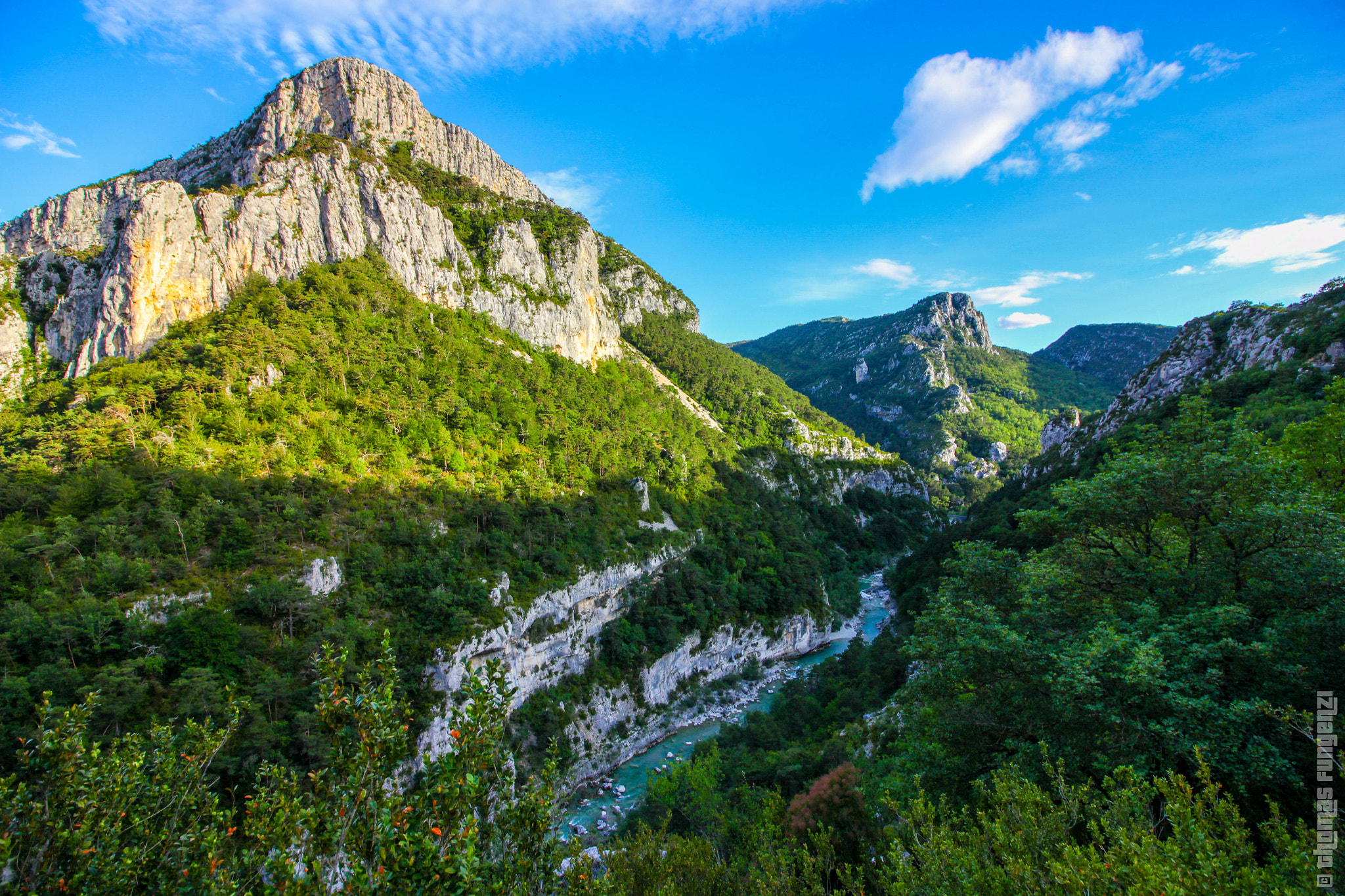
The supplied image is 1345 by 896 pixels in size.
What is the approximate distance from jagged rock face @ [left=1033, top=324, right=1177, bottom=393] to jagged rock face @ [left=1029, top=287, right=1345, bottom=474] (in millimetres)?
115137

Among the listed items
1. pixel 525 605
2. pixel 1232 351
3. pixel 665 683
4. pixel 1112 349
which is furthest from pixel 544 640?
pixel 1112 349

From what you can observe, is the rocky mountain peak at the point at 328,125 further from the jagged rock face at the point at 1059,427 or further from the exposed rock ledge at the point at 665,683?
the jagged rock face at the point at 1059,427

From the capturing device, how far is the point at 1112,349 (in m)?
154

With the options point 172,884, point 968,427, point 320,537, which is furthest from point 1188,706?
point 968,427

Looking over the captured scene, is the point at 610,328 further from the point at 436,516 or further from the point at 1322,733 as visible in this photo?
the point at 1322,733

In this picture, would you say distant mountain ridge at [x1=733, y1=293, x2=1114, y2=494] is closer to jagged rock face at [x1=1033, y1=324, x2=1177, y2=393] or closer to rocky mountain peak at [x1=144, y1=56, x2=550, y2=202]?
jagged rock face at [x1=1033, y1=324, x2=1177, y2=393]

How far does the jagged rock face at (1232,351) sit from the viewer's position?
35.6 meters

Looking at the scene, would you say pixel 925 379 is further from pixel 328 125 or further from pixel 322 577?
pixel 322 577

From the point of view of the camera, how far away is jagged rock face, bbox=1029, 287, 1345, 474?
35.6m

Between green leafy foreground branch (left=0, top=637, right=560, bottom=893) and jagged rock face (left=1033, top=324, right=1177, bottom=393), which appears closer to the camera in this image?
green leafy foreground branch (left=0, top=637, right=560, bottom=893)

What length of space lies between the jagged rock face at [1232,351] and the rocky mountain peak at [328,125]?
93707mm

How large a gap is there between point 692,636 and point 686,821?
19237mm

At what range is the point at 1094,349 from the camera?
159125 millimetres

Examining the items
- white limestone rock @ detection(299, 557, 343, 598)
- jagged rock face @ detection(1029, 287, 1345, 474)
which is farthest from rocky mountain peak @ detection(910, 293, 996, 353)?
white limestone rock @ detection(299, 557, 343, 598)
